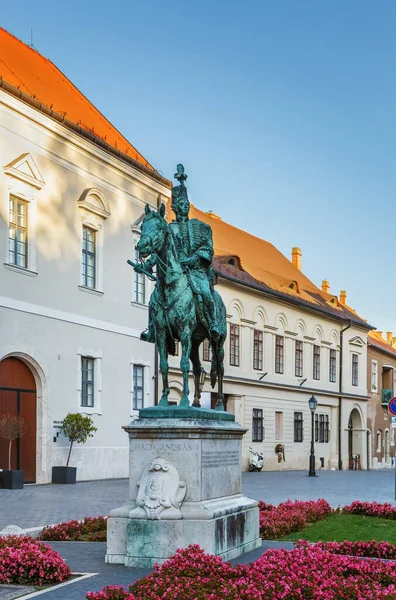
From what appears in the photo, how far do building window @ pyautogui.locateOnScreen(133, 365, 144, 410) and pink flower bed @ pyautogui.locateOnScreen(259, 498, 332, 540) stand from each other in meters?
15.8

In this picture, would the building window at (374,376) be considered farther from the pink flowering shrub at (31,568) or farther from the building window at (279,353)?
the pink flowering shrub at (31,568)

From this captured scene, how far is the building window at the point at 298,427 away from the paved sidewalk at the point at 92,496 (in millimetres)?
16445

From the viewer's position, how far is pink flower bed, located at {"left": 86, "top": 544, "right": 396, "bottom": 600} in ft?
23.9

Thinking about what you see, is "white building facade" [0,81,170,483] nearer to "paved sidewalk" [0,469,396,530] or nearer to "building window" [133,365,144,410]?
"building window" [133,365,144,410]

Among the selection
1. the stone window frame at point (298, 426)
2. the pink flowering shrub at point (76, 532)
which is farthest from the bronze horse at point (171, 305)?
the stone window frame at point (298, 426)

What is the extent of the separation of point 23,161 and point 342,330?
33072 mm

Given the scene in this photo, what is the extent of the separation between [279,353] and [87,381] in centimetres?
1954

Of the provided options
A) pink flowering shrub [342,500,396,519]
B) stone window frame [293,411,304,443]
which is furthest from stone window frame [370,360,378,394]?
pink flowering shrub [342,500,396,519]

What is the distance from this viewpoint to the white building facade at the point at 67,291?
25.2 meters

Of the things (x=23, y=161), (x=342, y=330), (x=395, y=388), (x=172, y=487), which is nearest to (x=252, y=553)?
(x=172, y=487)

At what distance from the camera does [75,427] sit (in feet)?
86.0

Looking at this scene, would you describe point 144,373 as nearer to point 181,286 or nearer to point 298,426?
point 298,426

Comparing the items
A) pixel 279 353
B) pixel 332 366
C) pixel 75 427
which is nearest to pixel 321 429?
pixel 332 366

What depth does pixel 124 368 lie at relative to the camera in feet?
102
